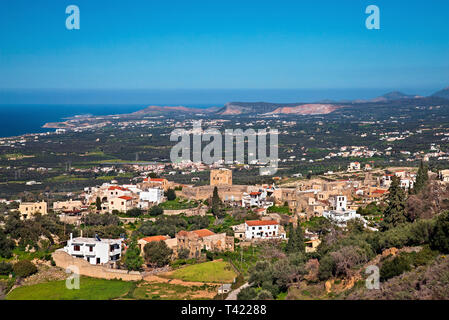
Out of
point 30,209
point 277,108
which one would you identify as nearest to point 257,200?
point 30,209

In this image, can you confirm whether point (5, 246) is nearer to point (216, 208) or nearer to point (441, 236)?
point (216, 208)

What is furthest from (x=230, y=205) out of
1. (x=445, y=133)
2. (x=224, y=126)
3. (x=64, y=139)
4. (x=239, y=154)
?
(x=224, y=126)

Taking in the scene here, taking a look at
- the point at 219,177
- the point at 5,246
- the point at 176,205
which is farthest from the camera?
the point at 219,177

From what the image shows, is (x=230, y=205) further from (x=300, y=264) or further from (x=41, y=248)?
(x=300, y=264)

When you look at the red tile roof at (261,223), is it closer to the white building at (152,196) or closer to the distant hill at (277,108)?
the white building at (152,196)

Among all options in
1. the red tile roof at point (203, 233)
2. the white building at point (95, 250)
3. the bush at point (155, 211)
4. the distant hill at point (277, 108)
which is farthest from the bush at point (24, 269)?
the distant hill at point (277, 108)

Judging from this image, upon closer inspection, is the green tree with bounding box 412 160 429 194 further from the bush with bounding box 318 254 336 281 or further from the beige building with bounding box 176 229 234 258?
the bush with bounding box 318 254 336 281
